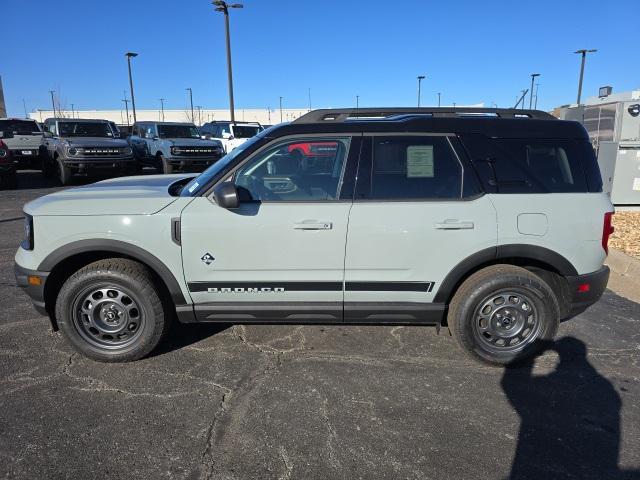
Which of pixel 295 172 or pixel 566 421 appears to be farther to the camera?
pixel 295 172

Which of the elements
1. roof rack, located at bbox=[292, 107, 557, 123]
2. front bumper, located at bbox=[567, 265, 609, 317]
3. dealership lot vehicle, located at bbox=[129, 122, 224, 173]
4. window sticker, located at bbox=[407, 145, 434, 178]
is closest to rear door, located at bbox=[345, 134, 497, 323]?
window sticker, located at bbox=[407, 145, 434, 178]

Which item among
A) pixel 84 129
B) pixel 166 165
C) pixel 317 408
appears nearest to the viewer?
pixel 317 408

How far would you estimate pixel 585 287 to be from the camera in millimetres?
3492

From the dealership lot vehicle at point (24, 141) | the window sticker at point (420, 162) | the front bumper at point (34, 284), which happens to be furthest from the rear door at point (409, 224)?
the dealership lot vehicle at point (24, 141)

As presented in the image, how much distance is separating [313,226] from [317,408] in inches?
47.3

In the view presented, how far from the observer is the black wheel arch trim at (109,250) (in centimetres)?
338

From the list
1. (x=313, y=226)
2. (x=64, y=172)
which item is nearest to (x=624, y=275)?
(x=313, y=226)

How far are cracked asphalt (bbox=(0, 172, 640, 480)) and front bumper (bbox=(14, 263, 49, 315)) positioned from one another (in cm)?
46

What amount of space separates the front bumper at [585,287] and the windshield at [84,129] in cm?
1392

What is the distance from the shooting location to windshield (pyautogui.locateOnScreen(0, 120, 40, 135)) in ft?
50.8

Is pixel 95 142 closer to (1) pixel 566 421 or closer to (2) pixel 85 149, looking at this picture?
(2) pixel 85 149

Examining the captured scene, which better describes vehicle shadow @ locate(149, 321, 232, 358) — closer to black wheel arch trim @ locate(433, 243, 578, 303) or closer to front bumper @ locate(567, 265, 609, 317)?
black wheel arch trim @ locate(433, 243, 578, 303)

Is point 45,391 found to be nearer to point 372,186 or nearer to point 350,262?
point 350,262

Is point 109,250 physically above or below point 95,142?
below
